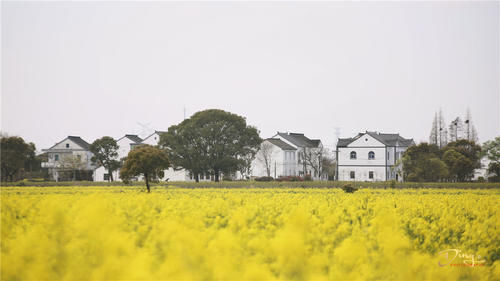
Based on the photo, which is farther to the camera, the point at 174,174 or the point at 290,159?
the point at 290,159

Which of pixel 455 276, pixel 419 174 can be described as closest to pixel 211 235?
pixel 455 276

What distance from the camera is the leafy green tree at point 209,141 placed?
5784 centimetres

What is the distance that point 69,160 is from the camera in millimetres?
70625

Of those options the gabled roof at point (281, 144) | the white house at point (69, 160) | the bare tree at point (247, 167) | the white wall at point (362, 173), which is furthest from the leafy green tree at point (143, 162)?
the gabled roof at point (281, 144)

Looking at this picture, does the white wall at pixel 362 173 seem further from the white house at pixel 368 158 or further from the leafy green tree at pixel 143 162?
the leafy green tree at pixel 143 162

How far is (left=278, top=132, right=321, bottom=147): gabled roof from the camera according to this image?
82275 mm

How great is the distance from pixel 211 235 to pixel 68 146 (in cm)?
7522

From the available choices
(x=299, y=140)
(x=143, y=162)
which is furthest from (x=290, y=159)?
(x=143, y=162)

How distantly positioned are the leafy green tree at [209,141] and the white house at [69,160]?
1819cm

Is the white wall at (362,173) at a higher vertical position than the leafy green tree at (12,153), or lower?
lower

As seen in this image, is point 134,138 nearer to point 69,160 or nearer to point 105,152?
point 69,160

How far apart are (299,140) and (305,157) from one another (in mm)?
9832

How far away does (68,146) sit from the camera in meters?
79.4

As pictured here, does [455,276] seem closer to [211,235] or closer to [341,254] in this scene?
[341,254]
